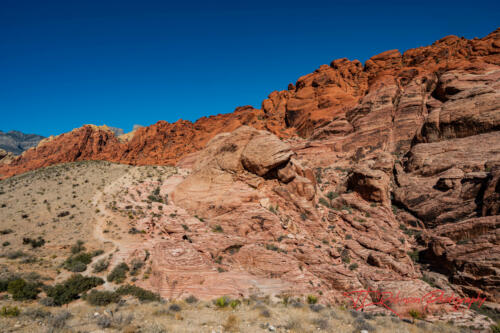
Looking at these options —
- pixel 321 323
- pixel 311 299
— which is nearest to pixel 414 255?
pixel 311 299

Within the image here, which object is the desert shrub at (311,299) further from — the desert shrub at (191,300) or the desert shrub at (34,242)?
the desert shrub at (34,242)

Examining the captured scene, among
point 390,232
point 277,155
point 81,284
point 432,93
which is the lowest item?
point 81,284

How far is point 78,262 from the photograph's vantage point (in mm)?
15414

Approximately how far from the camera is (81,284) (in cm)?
1282

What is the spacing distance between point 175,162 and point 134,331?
1827 inches

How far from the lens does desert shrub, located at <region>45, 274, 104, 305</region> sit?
1135 cm

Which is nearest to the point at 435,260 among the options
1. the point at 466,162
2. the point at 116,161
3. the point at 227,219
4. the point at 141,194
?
the point at 466,162

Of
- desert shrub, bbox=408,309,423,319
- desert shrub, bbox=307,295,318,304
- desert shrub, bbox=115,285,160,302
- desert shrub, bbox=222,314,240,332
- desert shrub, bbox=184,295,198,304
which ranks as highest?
desert shrub, bbox=222,314,240,332

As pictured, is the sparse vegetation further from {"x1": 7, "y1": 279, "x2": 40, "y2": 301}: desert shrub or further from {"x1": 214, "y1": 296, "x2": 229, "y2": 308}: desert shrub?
{"x1": 7, "y1": 279, "x2": 40, "y2": 301}: desert shrub

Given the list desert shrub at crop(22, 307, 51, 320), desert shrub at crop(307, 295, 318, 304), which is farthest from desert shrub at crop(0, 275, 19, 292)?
desert shrub at crop(307, 295, 318, 304)

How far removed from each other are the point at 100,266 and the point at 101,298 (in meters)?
4.11

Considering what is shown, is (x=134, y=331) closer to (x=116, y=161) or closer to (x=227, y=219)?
(x=227, y=219)

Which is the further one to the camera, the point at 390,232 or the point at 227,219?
the point at 390,232

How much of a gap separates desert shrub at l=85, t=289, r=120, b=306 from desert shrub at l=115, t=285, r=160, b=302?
554mm
